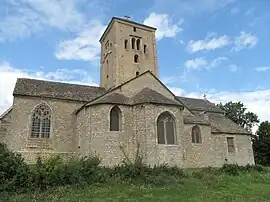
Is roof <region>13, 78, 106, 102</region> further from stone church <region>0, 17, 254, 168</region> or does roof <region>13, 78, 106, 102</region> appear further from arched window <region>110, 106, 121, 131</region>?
arched window <region>110, 106, 121, 131</region>

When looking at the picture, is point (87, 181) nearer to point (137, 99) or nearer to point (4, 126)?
point (137, 99)

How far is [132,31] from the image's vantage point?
34469 millimetres

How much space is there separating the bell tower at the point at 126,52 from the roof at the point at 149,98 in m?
7.00

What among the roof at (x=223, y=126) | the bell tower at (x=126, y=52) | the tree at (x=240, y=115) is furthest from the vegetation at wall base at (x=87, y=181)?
the tree at (x=240, y=115)

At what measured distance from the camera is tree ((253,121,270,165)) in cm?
4112

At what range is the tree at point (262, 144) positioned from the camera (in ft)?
135

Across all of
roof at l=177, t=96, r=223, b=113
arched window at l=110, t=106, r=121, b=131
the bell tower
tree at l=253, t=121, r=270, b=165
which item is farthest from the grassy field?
tree at l=253, t=121, r=270, b=165

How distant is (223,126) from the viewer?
3228cm

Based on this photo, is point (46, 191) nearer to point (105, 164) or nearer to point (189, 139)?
point (105, 164)

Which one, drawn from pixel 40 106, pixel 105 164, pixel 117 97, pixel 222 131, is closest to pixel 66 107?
pixel 40 106

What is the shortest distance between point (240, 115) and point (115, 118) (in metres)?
39.3

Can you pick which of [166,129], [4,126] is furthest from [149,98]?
[4,126]

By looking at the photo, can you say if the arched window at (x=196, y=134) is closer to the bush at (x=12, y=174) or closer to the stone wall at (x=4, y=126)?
the bush at (x=12, y=174)

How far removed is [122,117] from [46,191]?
36.0 feet
